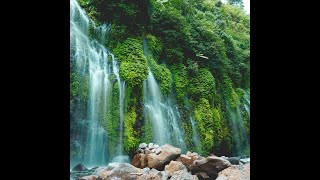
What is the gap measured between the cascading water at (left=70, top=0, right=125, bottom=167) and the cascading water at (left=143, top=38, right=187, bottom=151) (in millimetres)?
602

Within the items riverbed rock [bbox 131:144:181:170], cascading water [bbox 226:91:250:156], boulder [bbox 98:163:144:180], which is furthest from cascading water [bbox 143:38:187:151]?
cascading water [bbox 226:91:250:156]

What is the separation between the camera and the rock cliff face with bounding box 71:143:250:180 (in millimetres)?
5539

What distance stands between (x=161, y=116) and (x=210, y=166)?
1458mm

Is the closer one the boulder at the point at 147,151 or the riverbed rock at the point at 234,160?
the boulder at the point at 147,151

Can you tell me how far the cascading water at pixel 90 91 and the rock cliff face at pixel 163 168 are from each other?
0.97 feet

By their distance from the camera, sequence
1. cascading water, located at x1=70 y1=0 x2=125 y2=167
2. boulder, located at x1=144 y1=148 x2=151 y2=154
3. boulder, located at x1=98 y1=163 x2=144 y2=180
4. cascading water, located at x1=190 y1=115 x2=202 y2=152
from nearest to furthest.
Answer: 1. boulder, located at x1=98 y1=163 x2=144 y2=180
2. cascading water, located at x1=70 y1=0 x2=125 y2=167
3. boulder, located at x1=144 y1=148 x2=151 y2=154
4. cascading water, located at x1=190 y1=115 x2=202 y2=152

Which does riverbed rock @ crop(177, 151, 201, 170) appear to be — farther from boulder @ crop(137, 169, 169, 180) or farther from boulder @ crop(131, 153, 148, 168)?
boulder @ crop(131, 153, 148, 168)

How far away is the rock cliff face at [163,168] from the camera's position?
5539 mm

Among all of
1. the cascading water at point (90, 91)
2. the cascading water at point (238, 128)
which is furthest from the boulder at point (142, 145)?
the cascading water at point (238, 128)

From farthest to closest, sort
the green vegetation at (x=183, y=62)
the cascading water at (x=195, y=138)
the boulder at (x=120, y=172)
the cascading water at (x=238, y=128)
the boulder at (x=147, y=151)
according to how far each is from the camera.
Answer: the cascading water at (x=238, y=128) < the cascading water at (x=195, y=138) < the green vegetation at (x=183, y=62) < the boulder at (x=147, y=151) < the boulder at (x=120, y=172)

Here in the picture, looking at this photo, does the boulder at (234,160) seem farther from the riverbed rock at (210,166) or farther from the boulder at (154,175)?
the boulder at (154,175)
